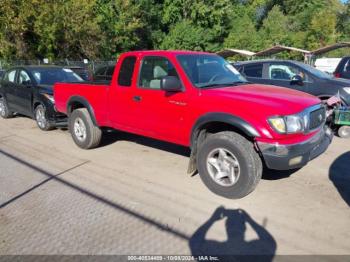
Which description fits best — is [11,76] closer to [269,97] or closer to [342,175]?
[269,97]

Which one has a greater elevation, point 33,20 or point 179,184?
point 33,20

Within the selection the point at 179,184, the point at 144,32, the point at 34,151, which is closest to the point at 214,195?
the point at 179,184

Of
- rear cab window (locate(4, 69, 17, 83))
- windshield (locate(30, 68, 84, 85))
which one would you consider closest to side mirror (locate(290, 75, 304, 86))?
windshield (locate(30, 68, 84, 85))

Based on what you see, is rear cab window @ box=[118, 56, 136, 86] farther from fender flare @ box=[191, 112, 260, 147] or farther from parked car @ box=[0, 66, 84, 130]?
parked car @ box=[0, 66, 84, 130]

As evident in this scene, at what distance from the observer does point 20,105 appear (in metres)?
9.78

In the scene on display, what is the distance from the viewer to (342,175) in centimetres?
561

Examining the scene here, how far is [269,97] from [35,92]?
6.23 metres

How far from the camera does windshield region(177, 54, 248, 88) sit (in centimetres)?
530

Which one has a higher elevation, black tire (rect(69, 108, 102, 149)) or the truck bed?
the truck bed

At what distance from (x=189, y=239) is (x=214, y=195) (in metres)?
1.15

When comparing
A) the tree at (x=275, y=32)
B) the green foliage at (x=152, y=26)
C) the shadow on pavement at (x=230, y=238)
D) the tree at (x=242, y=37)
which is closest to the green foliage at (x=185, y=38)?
the green foliage at (x=152, y=26)

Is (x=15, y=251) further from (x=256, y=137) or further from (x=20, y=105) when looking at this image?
(x=20, y=105)

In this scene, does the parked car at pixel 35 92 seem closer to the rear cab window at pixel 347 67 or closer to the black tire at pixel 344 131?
the black tire at pixel 344 131

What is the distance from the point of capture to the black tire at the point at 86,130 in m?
6.87
